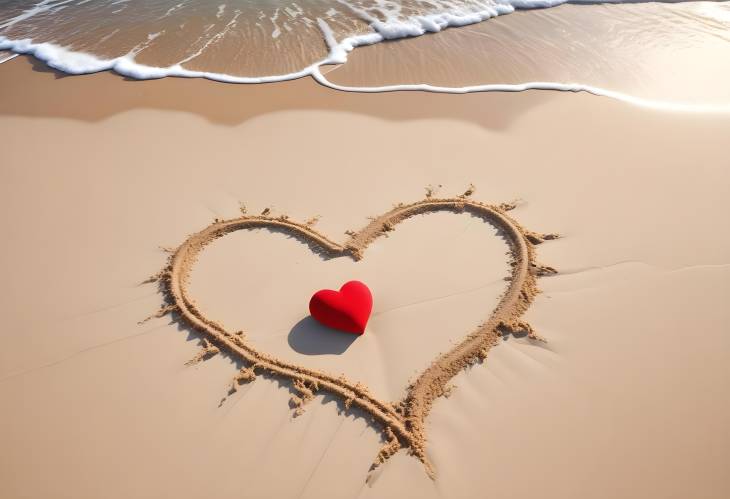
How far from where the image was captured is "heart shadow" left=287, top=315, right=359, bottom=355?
350 centimetres

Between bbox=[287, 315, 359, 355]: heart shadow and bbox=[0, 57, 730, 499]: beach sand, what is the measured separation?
0.09ft

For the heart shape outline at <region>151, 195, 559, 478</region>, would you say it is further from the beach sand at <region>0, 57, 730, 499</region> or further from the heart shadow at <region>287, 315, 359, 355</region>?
the heart shadow at <region>287, 315, 359, 355</region>

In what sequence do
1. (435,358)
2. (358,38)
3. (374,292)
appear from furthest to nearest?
(358,38)
(374,292)
(435,358)

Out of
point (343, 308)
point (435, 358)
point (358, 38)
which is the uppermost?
point (358, 38)

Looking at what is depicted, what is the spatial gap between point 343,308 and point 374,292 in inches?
17.1

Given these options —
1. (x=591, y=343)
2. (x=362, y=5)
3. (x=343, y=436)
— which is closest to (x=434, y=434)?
(x=343, y=436)

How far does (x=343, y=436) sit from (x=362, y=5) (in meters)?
7.81

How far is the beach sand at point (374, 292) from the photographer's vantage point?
2.93 metres

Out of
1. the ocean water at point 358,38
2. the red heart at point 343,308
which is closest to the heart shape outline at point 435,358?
the red heart at point 343,308

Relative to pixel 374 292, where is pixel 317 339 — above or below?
below

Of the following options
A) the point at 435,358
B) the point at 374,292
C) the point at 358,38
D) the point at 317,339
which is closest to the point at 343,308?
the point at 317,339

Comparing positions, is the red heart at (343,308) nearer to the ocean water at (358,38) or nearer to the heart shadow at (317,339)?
the heart shadow at (317,339)

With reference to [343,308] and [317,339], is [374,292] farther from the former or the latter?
[317,339]

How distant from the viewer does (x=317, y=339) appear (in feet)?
11.7
